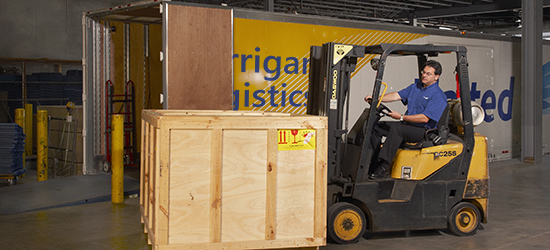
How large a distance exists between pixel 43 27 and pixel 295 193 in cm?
1615

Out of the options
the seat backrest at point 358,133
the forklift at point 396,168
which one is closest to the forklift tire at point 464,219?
the forklift at point 396,168

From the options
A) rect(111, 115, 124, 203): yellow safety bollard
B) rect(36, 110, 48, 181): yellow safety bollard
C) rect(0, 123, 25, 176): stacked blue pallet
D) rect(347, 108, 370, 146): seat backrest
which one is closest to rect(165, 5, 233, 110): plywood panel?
rect(111, 115, 124, 203): yellow safety bollard

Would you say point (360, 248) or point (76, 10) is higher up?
point (76, 10)

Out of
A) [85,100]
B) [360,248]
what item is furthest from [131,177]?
[360,248]

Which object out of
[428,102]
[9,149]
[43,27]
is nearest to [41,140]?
[9,149]

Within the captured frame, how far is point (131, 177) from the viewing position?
346 inches

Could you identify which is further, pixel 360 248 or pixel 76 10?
pixel 76 10

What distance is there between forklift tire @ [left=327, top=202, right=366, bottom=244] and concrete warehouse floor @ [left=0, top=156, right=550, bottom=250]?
3.6 inches

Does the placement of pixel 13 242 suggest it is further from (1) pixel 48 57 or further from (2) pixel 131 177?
(1) pixel 48 57

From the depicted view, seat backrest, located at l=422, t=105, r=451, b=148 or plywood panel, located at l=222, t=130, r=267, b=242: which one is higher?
seat backrest, located at l=422, t=105, r=451, b=148

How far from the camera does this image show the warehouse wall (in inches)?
672

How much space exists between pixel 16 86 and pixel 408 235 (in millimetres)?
14601

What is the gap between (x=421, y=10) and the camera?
18266 millimetres

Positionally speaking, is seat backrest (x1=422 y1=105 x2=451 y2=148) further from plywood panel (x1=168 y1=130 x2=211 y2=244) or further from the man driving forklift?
plywood panel (x1=168 y1=130 x2=211 y2=244)
